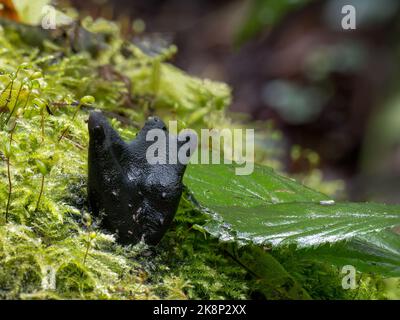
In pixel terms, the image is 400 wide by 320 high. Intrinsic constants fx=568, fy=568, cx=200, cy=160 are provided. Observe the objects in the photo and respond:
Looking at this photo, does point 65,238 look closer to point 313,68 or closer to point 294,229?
point 294,229

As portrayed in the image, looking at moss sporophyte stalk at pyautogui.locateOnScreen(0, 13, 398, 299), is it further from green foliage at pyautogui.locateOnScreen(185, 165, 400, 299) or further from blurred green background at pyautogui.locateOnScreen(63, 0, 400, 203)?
blurred green background at pyautogui.locateOnScreen(63, 0, 400, 203)

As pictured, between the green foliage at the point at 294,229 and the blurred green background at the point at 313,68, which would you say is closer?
the green foliage at the point at 294,229

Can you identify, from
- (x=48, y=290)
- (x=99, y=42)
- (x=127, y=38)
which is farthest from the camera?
(x=127, y=38)

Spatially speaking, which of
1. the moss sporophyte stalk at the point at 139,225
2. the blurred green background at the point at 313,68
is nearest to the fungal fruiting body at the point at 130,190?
the moss sporophyte stalk at the point at 139,225

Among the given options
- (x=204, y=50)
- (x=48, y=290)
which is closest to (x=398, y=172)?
(x=204, y=50)

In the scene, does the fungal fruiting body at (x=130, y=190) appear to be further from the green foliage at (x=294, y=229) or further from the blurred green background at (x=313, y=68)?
the blurred green background at (x=313, y=68)

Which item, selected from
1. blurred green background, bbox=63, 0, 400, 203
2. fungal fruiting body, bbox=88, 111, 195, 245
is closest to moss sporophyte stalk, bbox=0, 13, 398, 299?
fungal fruiting body, bbox=88, 111, 195, 245

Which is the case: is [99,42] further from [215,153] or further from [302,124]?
[302,124]
